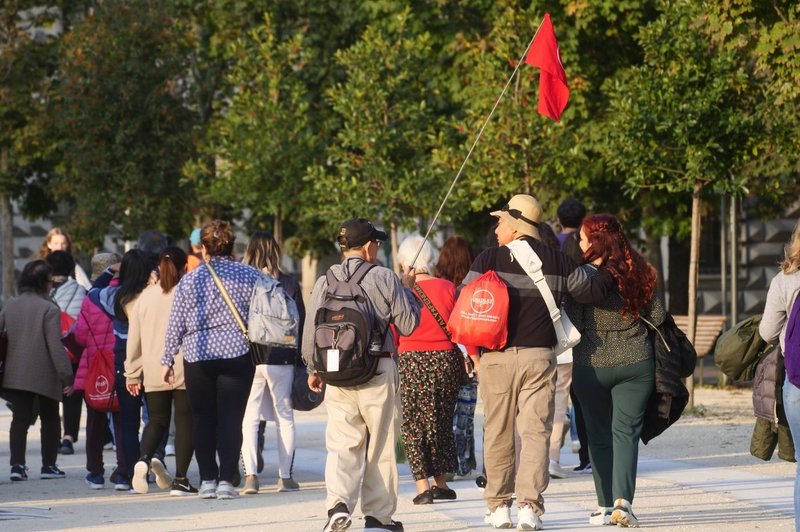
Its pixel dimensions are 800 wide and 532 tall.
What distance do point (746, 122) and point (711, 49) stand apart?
40.3 inches

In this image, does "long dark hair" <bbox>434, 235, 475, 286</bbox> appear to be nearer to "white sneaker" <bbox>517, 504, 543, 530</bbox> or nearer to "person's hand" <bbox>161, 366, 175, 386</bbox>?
"person's hand" <bbox>161, 366, 175, 386</bbox>

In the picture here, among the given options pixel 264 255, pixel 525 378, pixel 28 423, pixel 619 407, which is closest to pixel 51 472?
pixel 28 423

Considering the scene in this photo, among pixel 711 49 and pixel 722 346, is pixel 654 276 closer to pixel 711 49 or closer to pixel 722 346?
pixel 722 346

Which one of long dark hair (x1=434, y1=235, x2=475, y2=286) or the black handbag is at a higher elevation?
long dark hair (x1=434, y1=235, x2=475, y2=286)

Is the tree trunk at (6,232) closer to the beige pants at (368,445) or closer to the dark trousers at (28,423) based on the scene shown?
the dark trousers at (28,423)

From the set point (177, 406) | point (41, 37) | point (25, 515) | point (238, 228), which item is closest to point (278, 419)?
point (177, 406)

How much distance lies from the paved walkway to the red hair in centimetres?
131

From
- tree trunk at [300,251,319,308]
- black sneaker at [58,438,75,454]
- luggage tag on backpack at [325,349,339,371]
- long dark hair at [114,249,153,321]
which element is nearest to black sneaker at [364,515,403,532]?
luggage tag on backpack at [325,349,339,371]

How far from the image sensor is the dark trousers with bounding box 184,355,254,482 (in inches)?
450

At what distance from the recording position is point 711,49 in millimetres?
18359

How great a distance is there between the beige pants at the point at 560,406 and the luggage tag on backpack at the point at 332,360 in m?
3.67

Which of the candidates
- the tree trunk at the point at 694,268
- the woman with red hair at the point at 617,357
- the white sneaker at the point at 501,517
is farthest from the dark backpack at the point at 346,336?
the tree trunk at the point at 694,268

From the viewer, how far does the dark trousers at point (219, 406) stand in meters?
11.4

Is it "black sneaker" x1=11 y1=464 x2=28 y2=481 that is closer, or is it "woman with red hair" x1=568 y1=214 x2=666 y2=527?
"woman with red hair" x1=568 y1=214 x2=666 y2=527
